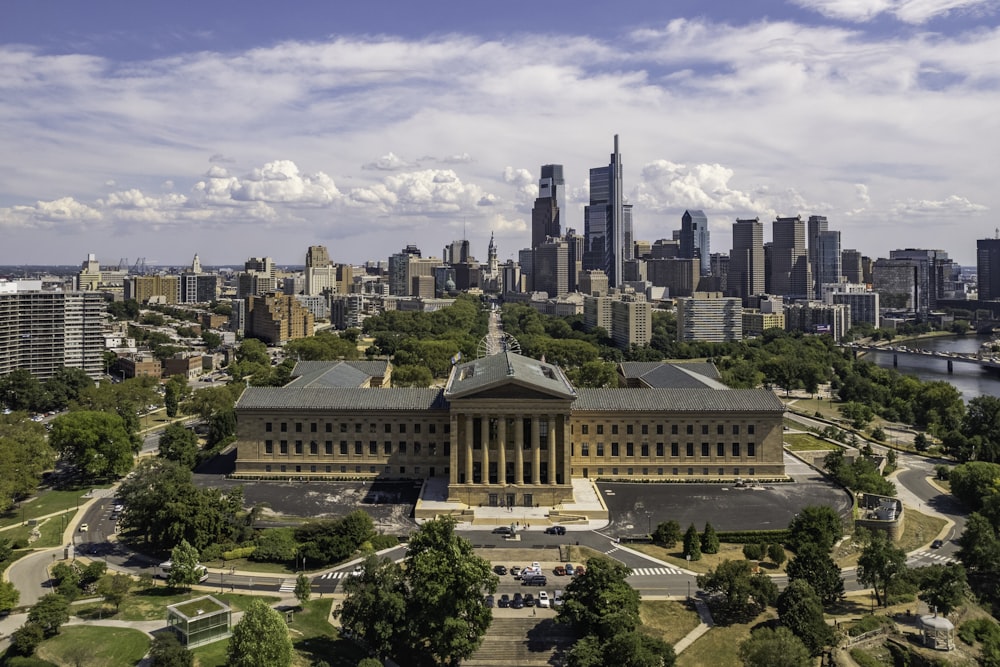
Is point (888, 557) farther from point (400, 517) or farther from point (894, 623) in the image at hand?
point (400, 517)

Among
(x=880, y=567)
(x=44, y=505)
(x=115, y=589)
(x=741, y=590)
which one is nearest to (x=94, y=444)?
(x=44, y=505)

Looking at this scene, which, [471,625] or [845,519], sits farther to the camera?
[845,519]

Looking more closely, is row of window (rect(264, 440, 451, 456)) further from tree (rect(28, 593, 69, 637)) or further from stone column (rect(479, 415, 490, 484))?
tree (rect(28, 593, 69, 637))

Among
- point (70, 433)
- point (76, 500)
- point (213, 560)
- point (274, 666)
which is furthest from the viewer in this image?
point (70, 433)

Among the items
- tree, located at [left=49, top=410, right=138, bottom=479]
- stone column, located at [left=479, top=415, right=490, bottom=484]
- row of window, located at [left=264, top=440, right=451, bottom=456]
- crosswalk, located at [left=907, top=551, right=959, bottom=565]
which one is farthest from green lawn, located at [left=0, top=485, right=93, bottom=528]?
crosswalk, located at [left=907, top=551, right=959, bottom=565]

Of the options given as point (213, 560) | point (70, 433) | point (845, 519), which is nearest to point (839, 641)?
point (845, 519)

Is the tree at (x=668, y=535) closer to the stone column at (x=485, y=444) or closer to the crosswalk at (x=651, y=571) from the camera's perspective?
the crosswalk at (x=651, y=571)

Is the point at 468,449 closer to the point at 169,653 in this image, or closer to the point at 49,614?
the point at 169,653
